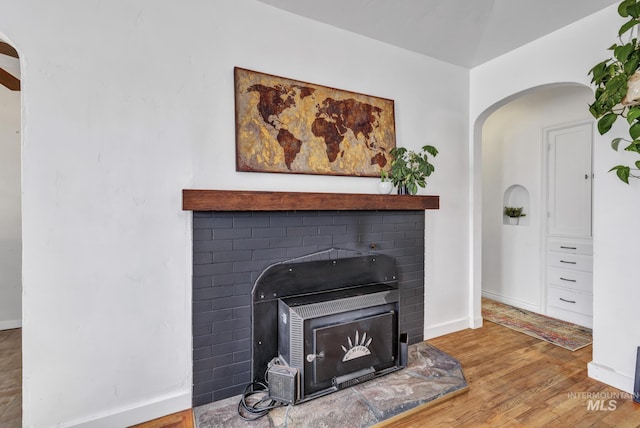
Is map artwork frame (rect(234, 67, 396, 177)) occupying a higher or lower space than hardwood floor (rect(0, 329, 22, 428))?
higher

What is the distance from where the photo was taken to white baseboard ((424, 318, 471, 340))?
2825 mm

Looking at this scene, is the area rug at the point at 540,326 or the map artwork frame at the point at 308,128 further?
the area rug at the point at 540,326

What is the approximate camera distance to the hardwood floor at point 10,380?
1.72 meters

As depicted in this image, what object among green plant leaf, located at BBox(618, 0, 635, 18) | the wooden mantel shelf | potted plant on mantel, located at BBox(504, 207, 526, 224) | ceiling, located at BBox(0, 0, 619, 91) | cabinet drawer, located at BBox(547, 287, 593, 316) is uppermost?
ceiling, located at BBox(0, 0, 619, 91)

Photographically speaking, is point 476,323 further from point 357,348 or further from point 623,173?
point 623,173

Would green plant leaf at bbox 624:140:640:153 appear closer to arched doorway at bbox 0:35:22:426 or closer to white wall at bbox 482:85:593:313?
white wall at bbox 482:85:593:313

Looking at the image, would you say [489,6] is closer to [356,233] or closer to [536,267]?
[356,233]

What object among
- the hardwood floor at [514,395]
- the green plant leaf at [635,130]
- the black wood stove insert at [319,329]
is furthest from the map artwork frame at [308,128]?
the hardwood floor at [514,395]

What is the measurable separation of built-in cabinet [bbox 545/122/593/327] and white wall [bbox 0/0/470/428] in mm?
3114

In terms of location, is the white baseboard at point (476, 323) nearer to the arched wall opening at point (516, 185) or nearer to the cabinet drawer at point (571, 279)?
the arched wall opening at point (516, 185)

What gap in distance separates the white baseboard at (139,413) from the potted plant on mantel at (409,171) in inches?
81.8

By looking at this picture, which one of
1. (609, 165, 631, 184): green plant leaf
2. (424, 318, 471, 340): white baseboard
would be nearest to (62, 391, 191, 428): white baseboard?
(424, 318, 471, 340): white baseboard

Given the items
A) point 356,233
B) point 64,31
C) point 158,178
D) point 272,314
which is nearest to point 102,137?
point 158,178

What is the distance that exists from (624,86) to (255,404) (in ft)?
9.56
